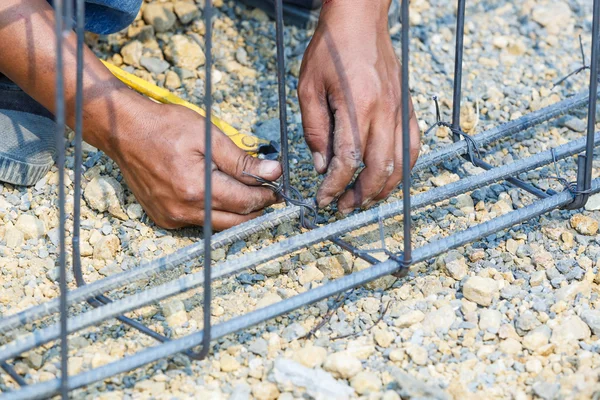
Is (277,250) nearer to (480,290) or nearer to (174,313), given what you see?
(174,313)

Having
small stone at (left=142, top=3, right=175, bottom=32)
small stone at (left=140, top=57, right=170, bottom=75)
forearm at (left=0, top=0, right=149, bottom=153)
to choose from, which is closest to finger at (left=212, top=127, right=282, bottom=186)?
forearm at (left=0, top=0, right=149, bottom=153)

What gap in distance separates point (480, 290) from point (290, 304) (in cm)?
44

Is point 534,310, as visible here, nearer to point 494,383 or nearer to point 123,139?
point 494,383

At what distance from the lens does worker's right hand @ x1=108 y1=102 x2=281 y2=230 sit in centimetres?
191

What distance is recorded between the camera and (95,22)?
2438mm

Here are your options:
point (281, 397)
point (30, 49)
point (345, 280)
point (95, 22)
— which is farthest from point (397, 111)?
point (95, 22)

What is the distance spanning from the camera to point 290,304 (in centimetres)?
168

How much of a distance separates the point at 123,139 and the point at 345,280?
24.1 inches

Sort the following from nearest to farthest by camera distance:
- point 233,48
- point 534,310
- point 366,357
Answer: point 366,357 → point 534,310 → point 233,48

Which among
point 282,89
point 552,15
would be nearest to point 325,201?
point 282,89

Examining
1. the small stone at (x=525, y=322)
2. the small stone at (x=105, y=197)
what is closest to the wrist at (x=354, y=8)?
the small stone at (x=105, y=197)

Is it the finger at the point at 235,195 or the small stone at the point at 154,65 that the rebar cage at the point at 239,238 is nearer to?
the finger at the point at 235,195

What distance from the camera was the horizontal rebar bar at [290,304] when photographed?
1510 mm

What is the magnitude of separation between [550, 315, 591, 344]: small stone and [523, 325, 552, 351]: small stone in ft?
0.06
